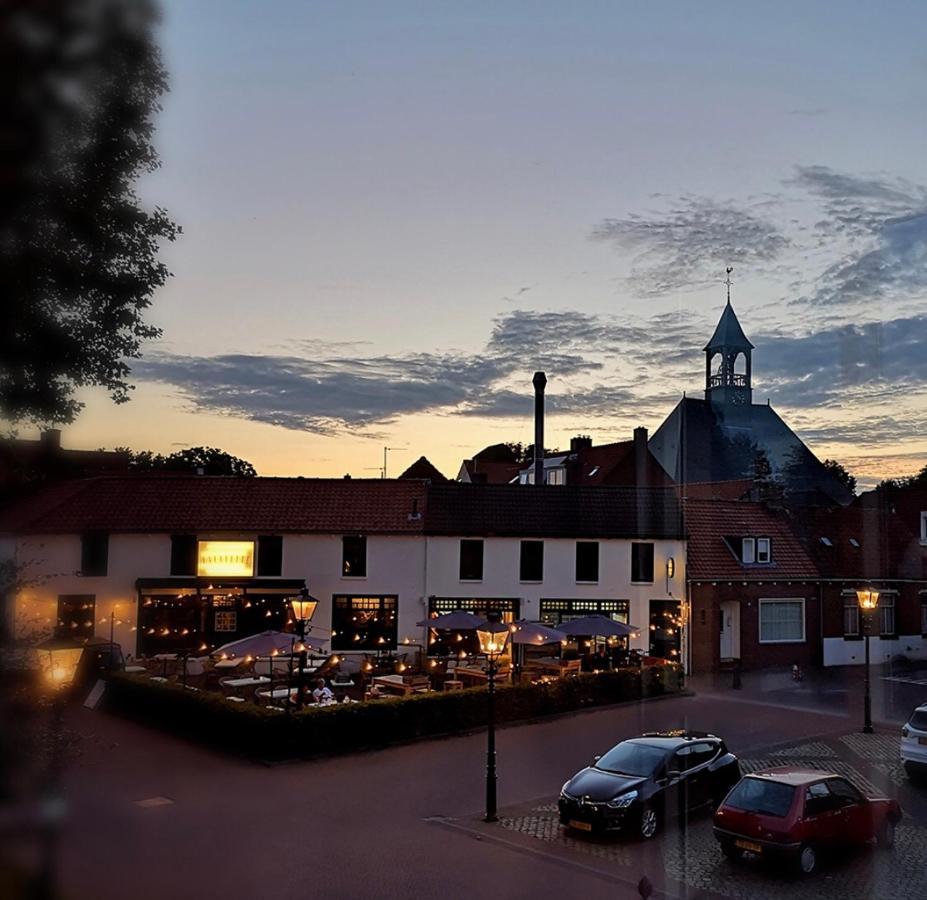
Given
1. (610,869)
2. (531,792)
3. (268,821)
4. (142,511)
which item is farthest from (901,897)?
(142,511)

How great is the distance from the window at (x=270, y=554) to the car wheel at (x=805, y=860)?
662 inches

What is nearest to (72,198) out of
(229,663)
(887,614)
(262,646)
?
(262,646)

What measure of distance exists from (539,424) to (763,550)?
12738 millimetres

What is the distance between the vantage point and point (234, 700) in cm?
1503

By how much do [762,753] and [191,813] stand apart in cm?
950

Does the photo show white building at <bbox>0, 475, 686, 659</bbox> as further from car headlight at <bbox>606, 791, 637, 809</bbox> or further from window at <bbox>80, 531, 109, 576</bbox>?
car headlight at <bbox>606, 791, 637, 809</bbox>

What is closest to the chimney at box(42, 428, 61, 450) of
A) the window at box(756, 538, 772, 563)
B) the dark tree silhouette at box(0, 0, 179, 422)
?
the dark tree silhouette at box(0, 0, 179, 422)

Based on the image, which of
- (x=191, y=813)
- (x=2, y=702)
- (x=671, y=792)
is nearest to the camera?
(x=2, y=702)

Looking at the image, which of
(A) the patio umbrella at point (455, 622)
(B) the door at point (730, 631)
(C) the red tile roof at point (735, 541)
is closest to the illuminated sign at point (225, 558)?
(A) the patio umbrella at point (455, 622)

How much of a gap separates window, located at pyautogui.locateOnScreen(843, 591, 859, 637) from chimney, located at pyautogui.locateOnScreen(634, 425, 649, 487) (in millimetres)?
12466

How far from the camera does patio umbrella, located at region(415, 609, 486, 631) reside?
21.2 m

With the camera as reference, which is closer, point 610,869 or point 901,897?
point 901,897

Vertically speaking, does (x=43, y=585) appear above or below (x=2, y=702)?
above

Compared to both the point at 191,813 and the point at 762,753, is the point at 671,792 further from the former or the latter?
the point at 191,813
